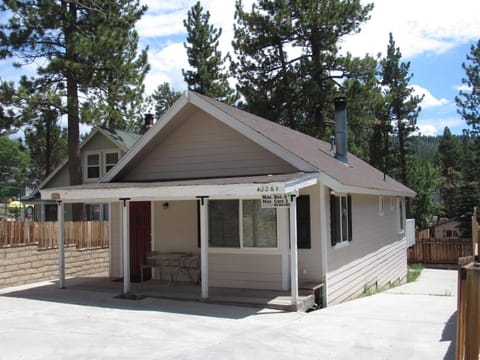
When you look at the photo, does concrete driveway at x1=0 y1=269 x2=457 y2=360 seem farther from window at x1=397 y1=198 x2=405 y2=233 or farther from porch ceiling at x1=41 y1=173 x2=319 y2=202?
window at x1=397 y1=198 x2=405 y2=233

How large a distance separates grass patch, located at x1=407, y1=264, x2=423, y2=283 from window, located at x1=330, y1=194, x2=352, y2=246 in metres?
9.16

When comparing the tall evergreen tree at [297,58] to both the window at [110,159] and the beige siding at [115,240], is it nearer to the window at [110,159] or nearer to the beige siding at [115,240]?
the window at [110,159]

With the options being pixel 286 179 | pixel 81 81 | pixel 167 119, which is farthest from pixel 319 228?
pixel 81 81

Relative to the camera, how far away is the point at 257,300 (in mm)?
9906

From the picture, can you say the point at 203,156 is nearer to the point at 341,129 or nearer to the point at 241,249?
the point at 241,249

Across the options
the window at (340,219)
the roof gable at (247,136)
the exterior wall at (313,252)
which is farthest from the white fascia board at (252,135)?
the window at (340,219)

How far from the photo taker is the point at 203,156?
Answer: 12414 mm

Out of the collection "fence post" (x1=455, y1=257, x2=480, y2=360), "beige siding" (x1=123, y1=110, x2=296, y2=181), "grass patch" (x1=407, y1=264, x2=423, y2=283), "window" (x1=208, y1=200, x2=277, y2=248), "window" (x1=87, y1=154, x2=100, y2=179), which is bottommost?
"grass patch" (x1=407, y1=264, x2=423, y2=283)

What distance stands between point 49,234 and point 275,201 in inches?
329

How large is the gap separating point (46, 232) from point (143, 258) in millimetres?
3393

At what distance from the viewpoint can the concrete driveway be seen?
261 inches

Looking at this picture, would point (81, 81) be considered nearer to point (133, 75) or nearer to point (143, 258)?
point (133, 75)

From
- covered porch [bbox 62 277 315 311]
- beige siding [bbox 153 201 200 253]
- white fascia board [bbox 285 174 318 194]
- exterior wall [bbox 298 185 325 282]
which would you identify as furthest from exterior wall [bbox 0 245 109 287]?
white fascia board [bbox 285 174 318 194]

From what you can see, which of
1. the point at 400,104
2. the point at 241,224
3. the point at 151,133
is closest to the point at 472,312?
the point at 241,224
